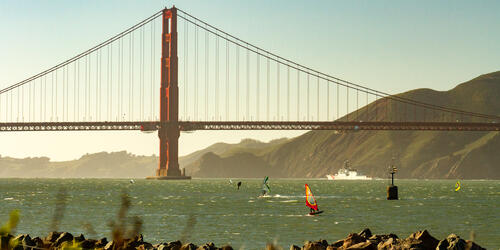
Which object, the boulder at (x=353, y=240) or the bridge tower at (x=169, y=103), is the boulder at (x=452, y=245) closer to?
the boulder at (x=353, y=240)

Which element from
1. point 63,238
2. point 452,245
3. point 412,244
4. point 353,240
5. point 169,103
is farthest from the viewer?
point 169,103

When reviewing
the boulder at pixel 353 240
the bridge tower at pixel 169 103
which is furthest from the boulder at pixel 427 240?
the bridge tower at pixel 169 103

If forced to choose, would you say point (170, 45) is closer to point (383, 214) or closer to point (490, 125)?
point (490, 125)

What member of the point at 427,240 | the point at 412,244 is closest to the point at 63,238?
the point at 412,244

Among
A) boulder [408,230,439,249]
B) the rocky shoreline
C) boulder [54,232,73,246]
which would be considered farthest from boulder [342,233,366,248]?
boulder [54,232,73,246]

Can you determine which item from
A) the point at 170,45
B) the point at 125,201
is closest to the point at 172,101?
the point at 170,45

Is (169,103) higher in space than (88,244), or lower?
higher

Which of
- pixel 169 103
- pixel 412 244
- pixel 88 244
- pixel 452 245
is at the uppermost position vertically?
pixel 169 103

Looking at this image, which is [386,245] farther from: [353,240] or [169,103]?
[169,103]
